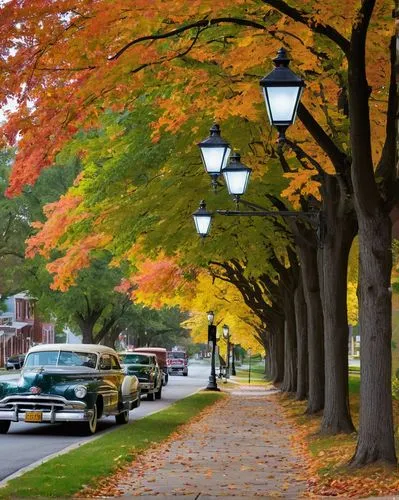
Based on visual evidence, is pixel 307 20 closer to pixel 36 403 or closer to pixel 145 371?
pixel 36 403

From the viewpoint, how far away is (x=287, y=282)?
2892 cm

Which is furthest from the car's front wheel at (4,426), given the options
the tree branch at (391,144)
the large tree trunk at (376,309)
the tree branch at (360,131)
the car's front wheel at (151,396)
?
the car's front wheel at (151,396)

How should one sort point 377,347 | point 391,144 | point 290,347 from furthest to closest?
point 290,347
point 391,144
point 377,347

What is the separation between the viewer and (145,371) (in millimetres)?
32281

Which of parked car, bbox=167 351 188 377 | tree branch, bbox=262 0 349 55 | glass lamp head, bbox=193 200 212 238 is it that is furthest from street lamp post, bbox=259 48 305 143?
parked car, bbox=167 351 188 377

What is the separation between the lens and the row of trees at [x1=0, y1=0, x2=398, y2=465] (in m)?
10.4

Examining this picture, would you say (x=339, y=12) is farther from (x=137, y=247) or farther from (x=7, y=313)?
(x=7, y=313)

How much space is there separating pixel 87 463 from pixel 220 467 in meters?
1.92

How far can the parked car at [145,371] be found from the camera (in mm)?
31855

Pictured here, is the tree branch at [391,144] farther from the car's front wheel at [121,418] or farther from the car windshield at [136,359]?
the car windshield at [136,359]

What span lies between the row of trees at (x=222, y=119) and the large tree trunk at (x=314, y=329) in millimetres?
70

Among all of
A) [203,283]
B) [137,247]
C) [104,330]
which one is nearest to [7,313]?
[104,330]

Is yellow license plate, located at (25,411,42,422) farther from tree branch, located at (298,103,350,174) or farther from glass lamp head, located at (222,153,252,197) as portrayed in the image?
tree branch, located at (298,103,350,174)

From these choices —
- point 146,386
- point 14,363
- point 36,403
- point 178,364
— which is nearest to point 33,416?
point 36,403
